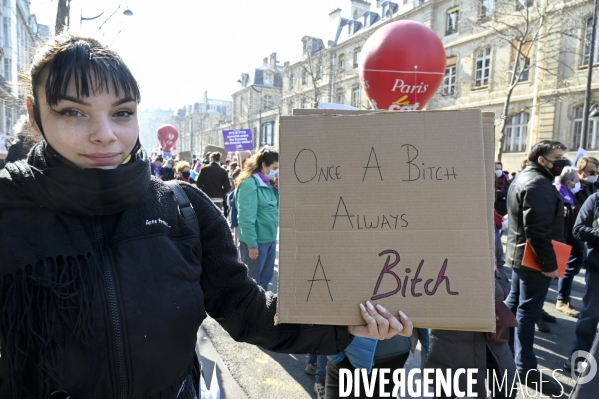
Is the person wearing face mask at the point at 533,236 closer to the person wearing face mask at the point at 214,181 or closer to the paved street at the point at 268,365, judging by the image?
the paved street at the point at 268,365

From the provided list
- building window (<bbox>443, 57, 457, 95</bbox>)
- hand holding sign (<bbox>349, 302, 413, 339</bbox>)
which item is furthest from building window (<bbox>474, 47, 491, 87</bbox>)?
hand holding sign (<bbox>349, 302, 413, 339</bbox>)

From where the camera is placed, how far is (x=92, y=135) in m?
1.11

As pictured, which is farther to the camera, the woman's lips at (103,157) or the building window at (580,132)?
the building window at (580,132)

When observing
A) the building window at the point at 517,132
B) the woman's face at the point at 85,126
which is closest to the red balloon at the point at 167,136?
the building window at the point at 517,132

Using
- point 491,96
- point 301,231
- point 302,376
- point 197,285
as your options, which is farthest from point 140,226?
point 491,96

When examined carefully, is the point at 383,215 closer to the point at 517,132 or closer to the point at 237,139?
the point at 237,139

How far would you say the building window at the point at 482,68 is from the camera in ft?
74.8

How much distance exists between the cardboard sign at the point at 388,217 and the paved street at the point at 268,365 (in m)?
2.33

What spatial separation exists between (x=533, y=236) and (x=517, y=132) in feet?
71.2

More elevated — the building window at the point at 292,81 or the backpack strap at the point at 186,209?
the building window at the point at 292,81

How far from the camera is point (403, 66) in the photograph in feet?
12.2

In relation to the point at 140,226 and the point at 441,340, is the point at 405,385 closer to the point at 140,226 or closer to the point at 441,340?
the point at 441,340

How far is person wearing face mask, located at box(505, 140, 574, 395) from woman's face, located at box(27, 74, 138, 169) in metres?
3.55

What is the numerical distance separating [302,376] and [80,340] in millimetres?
2767
